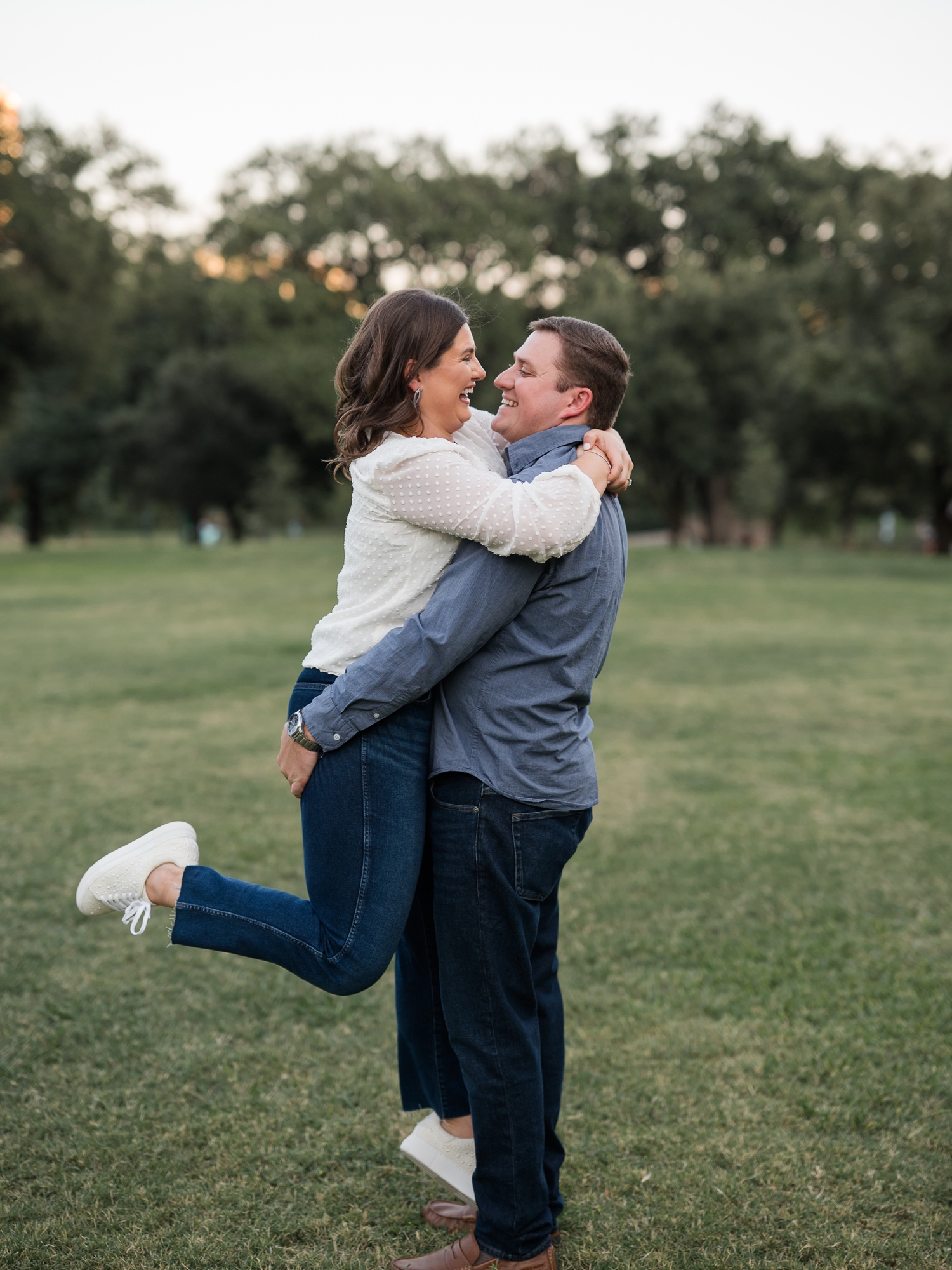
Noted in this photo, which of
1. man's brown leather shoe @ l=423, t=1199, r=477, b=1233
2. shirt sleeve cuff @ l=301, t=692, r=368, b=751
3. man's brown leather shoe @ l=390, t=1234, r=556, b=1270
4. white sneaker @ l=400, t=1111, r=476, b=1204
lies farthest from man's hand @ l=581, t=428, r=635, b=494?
man's brown leather shoe @ l=423, t=1199, r=477, b=1233

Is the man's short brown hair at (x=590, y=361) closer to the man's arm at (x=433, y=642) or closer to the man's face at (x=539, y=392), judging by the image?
the man's face at (x=539, y=392)

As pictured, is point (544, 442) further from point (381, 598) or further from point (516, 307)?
point (516, 307)

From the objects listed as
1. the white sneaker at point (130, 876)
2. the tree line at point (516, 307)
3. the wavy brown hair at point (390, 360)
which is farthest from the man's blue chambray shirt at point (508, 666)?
the tree line at point (516, 307)

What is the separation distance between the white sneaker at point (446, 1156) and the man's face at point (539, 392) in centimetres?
163

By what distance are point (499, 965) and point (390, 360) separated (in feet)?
4.05

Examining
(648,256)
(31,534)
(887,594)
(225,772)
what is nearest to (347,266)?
(648,256)

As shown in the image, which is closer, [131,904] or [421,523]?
[421,523]

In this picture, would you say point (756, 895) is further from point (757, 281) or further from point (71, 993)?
point (757, 281)

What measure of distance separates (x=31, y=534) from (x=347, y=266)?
1804cm

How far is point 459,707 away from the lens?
7.28 feet

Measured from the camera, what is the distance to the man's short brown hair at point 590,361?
2.22 metres

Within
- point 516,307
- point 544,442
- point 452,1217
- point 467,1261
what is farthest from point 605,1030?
point 516,307

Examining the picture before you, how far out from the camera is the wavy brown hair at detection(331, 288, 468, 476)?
216 cm

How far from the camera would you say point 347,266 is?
1527 inches
